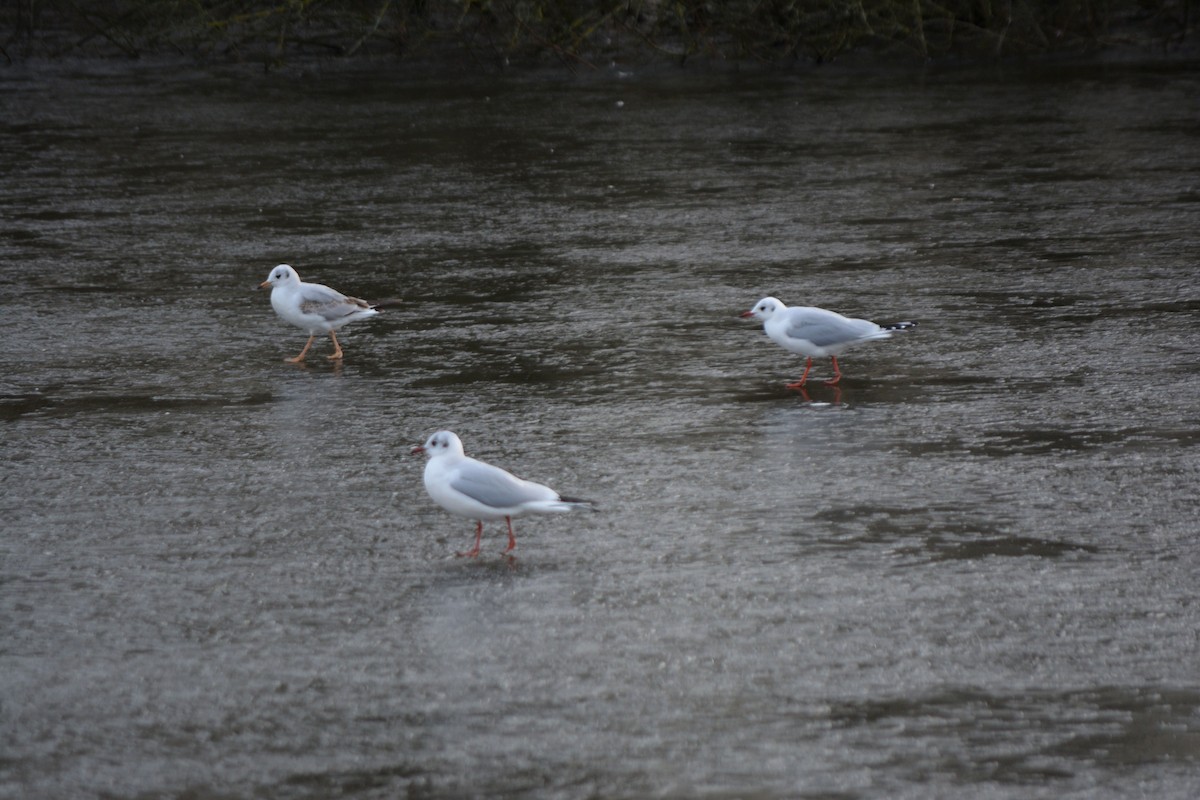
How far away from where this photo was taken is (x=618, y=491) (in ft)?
22.0

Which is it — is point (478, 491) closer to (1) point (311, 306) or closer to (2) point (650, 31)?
(1) point (311, 306)

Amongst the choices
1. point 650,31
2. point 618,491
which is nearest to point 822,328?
point 618,491

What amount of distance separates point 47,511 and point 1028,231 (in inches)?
296

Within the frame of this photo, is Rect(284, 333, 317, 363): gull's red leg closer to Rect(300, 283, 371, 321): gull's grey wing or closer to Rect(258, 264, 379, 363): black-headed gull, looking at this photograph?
Rect(258, 264, 379, 363): black-headed gull

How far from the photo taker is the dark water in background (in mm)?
4551

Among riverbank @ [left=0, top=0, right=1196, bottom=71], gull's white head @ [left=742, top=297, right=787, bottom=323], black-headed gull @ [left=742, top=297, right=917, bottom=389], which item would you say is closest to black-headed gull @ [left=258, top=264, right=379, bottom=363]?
gull's white head @ [left=742, top=297, right=787, bottom=323]

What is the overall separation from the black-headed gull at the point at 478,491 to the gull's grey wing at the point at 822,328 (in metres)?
2.55

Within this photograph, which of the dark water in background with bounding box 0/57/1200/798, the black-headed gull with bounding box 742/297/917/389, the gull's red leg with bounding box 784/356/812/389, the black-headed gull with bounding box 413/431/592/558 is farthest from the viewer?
the gull's red leg with bounding box 784/356/812/389

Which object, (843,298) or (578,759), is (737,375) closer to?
(843,298)

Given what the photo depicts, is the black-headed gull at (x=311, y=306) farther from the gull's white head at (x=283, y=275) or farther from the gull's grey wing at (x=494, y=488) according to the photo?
the gull's grey wing at (x=494, y=488)

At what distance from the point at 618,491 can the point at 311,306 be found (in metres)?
2.98

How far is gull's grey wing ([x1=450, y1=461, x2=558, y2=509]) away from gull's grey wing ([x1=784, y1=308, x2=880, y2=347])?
259cm

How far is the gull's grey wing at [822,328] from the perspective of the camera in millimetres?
8148

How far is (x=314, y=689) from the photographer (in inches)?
192
